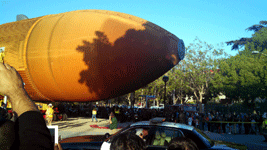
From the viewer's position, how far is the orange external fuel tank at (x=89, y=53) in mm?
10047

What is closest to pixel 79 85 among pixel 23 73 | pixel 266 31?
pixel 23 73

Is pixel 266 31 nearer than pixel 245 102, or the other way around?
pixel 245 102

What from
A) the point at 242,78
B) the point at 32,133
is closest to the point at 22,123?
the point at 32,133

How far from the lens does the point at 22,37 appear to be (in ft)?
36.6

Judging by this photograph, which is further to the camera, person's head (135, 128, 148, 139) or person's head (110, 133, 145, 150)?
person's head (135, 128, 148, 139)

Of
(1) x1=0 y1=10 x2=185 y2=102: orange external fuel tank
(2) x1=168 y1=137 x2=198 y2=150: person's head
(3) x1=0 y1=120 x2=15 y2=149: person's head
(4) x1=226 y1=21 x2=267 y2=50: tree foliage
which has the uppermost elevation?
(4) x1=226 y1=21 x2=267 y2=50: tree foliage

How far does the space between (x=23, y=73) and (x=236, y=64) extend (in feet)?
119

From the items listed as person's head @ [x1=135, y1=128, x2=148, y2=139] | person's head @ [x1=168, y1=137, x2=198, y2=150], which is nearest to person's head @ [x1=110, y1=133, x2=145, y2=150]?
person's head @ [x1=168, y1=137, x2=198, y2=150]

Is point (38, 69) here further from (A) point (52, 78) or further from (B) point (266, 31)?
(B) point (266, 31)

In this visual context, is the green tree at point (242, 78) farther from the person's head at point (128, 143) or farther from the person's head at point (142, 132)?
the person's head at point (128, 143)

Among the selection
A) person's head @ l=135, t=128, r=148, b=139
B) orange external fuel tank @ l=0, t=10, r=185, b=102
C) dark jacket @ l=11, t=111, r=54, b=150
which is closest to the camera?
dark jacket @ l=11, t=111, r=54, b=150

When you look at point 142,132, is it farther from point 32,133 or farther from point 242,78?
point 242,78

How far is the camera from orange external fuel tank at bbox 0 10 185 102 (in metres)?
10.0

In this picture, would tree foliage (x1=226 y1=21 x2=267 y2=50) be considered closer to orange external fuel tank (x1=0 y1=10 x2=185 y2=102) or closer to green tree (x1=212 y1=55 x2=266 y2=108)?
green tree (x1=212 y1=55 x2=266 y2=108)
